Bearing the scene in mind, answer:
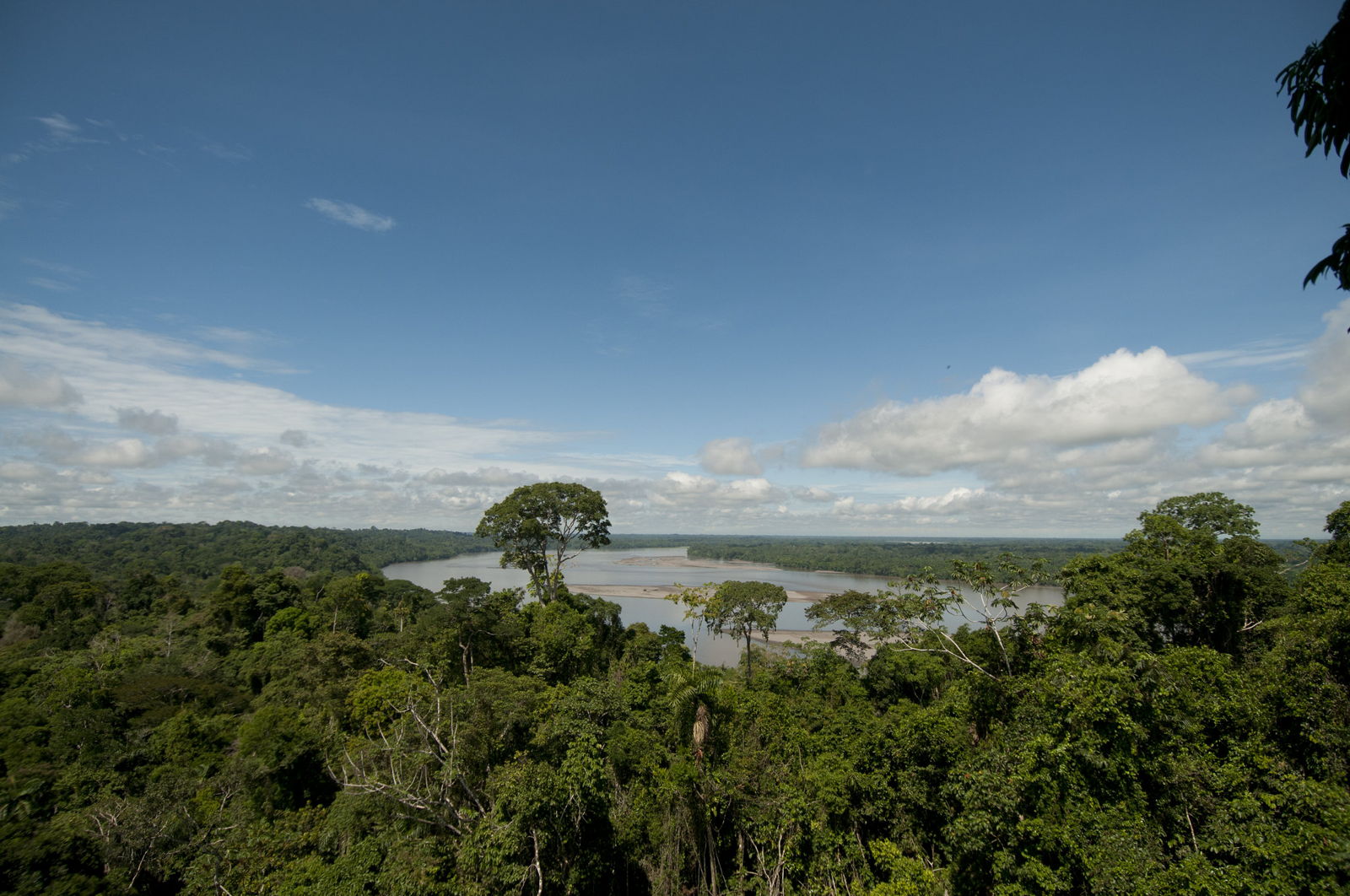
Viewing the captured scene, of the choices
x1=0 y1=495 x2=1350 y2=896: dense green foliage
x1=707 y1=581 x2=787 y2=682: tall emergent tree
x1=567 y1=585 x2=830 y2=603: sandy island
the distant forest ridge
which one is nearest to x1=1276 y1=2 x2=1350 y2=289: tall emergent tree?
Result: x1=0 y1=495 x2=1350 y2=896: dense green foliage

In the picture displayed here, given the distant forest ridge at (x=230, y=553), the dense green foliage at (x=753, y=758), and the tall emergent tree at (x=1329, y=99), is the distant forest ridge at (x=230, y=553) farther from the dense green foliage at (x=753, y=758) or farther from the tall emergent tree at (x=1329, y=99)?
the tall emergent tree at (x=1329, y=99)

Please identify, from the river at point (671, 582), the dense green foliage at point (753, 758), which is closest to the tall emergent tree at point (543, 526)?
the dense green foliage at point (753, 758)

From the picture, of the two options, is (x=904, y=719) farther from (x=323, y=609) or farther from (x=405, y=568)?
(x=405, y=568)

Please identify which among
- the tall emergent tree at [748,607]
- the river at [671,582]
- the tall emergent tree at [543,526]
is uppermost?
the tall emergent tree at [543,526]

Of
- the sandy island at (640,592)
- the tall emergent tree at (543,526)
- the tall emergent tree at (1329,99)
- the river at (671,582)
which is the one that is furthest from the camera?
the sandy island at (640,592)

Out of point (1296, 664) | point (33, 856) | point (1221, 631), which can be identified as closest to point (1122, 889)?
point (1296, 664)

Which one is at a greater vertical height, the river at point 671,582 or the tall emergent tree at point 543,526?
the tall emergent tree at point 543,526

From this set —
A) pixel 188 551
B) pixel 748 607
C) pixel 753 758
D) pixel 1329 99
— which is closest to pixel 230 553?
pixel 188 551

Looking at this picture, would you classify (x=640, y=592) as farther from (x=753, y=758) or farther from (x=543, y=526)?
(x=753, y=758)
